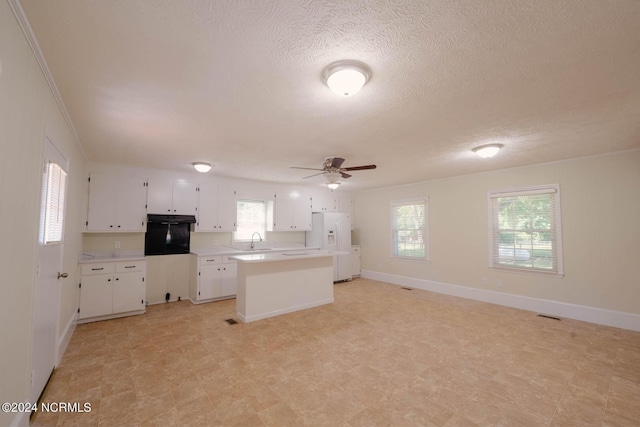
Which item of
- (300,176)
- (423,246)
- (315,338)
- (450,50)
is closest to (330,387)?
(315,338)

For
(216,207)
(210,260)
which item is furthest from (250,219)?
(210,260)

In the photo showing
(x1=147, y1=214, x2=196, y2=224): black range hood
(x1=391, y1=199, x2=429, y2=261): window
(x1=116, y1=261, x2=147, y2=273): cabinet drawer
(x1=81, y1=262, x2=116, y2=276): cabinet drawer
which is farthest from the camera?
(x1=391, y1=199, x2=429, y2=261): window

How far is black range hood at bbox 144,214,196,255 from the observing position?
498 centimetres

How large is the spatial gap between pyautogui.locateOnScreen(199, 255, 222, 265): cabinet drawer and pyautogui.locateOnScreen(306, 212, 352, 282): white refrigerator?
2.57 meters

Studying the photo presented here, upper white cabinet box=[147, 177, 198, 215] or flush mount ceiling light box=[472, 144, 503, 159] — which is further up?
flush mount ceiling light box=[472, 144, 503, 159]

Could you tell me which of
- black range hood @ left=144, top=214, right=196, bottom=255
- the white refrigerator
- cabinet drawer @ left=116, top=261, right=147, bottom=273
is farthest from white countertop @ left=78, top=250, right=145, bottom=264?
the white refrigerator

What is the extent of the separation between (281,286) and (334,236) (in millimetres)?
2841

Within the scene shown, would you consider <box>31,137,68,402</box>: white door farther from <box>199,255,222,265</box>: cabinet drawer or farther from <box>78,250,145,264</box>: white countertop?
<box>199,255,222,265</box>: cabinet drawer

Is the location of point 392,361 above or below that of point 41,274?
below

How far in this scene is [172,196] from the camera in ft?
16.9

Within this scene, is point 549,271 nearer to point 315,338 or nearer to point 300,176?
point 315,338

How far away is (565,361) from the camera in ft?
9.40

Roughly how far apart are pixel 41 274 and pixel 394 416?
9.65ft

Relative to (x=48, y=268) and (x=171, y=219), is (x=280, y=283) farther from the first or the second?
(x=48, y=268)
